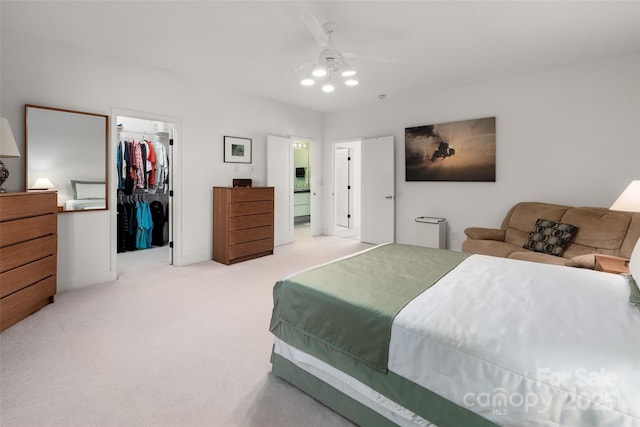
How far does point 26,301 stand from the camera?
2.63 metres

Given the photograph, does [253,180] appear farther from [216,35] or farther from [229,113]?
[216,35]

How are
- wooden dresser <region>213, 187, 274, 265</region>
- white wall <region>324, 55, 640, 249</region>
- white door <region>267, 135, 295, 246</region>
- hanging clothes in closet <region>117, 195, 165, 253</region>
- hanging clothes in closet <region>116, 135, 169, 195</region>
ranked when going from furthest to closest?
white door <region>267, 135, 295, 246</region>, hanging clothes in closet <region>117, 195, 165, 253</region>, hanging clothes in closet <region>116, 135, 169, 195</region>, wooden dresser <region>213, 187, 274, 265</region>, white wall <region>324, 55, 640, 249</region>

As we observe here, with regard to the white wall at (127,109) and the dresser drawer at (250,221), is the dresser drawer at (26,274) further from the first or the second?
the dresser drawer at (250,221)

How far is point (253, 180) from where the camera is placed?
17.3 feet

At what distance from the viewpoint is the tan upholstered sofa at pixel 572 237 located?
312 cm

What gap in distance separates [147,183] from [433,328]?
5293mm

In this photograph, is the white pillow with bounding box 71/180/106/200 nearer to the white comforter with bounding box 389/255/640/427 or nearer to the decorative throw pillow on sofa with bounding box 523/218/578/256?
the white comforter with bounding box 389/255/640/427

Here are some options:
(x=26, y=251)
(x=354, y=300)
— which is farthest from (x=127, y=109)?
(x=354, y=300)

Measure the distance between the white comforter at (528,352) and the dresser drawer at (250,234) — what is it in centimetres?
340

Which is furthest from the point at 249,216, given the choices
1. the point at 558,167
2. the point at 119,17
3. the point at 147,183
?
the point at 558,167

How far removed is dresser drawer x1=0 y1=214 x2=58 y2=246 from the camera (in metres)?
2.41

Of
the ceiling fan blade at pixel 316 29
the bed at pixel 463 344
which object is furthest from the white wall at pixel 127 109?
the bed at pixel 463 344

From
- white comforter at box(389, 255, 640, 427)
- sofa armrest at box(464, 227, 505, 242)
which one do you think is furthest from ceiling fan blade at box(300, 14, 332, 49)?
sofa armrest at box(464, 227, 505, 242)

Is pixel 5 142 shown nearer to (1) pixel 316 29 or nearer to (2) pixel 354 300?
(1) pixel 316 29
